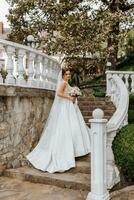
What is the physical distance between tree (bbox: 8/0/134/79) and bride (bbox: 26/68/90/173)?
287 inches

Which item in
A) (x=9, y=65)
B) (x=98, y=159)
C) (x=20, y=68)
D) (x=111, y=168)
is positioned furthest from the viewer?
(x=20, y=68)

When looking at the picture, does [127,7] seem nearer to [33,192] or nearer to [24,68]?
[24,68]

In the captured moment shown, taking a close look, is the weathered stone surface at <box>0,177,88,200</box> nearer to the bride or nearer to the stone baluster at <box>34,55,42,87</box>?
the bride

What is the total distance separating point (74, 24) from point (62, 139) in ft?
27.7

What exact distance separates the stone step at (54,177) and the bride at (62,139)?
0.14 metres

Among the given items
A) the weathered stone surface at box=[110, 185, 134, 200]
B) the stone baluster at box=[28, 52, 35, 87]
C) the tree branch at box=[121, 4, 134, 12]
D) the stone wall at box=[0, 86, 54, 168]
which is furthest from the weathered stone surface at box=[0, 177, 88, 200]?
the tree branch at box=[121, 4, 134, 12]

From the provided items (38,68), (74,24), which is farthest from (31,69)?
(74,24)

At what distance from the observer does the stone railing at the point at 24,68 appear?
18.9ft

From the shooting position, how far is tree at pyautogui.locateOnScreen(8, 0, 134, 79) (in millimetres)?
→ 13586

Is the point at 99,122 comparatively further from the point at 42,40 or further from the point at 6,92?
the point at 42,40

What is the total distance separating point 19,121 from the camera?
6.11m

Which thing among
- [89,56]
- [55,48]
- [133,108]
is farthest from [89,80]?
[133,108]

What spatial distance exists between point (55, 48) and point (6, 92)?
8.47 metres

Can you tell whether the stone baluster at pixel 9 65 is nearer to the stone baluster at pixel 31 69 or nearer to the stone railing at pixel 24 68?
the stone railing at pixel 24 68
